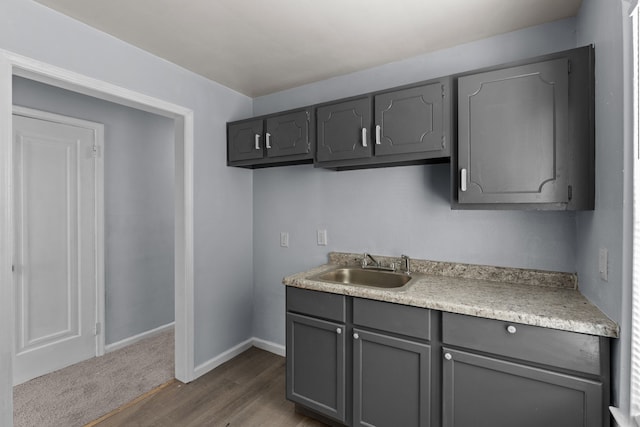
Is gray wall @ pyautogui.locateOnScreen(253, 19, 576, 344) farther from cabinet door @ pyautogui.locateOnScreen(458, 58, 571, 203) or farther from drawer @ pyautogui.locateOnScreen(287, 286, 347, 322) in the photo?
drawer @ pyautogui.locateOnScreen(287, 286, 347, 322)

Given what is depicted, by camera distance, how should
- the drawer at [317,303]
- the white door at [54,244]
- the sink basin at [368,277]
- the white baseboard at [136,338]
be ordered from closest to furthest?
the drawer at [317,303]
the sink basin at [368,277]
the white door at [54,244]
the white baseboard at [136,338]

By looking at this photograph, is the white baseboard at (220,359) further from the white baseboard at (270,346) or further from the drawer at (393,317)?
the drawer at (393,317)

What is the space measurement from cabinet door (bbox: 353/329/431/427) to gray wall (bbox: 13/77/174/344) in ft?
8.03

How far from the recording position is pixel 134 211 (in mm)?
3117

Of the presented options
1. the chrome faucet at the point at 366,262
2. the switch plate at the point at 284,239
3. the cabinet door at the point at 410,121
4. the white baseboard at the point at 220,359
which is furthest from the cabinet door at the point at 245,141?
the white baseboard at the point at 220,359

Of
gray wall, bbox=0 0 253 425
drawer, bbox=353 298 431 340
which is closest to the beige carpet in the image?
gray wall, bbox=0 0 253 425

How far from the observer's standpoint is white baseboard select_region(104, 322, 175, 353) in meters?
2.91

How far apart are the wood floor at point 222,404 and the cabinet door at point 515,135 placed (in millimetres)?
1803

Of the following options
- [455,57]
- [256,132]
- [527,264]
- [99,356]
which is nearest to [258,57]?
[256,132]

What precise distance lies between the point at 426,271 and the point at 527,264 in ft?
1.95

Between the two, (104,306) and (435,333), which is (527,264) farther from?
(104,306)

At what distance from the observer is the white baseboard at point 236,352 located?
100.0 inches

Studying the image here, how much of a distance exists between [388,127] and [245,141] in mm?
1264

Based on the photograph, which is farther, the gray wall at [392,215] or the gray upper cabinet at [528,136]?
the gray wall at [392,215]
